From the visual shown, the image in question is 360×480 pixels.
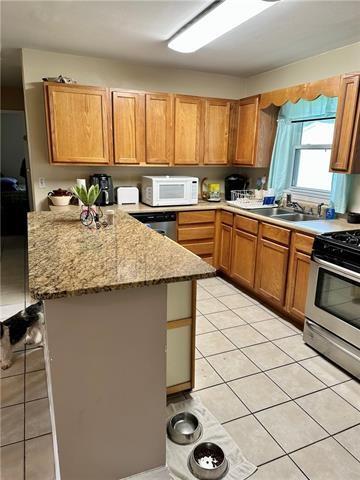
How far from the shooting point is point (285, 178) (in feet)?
12.6

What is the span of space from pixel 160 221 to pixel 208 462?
8.12ft

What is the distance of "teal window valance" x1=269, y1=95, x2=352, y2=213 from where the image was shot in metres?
3.06

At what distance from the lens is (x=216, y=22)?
2340 millimetres

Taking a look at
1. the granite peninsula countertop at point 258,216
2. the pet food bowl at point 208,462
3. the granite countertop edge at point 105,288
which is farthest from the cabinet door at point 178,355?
the granite peninsula countertop at point 258,216

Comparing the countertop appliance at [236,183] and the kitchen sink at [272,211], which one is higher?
the countertop appliance at [236,183]

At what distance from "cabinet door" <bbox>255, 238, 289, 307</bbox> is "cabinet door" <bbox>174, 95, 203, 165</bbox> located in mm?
1417

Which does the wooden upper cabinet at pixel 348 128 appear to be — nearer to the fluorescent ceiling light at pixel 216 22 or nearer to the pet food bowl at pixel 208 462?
the fluorescent ceiling light at pixel 216 22

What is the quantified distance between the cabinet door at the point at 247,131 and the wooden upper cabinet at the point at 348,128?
121cm

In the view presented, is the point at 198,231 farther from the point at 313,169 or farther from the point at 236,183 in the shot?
the point at 313,169

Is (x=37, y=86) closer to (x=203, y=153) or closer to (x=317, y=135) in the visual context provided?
(x=203, y=153)

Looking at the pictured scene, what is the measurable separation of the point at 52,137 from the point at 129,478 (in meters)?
3.00

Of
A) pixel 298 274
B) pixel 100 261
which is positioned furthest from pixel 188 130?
pixel 100 261

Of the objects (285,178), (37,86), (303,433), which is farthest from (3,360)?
(285,178)

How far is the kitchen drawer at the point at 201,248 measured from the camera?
3887 mm
